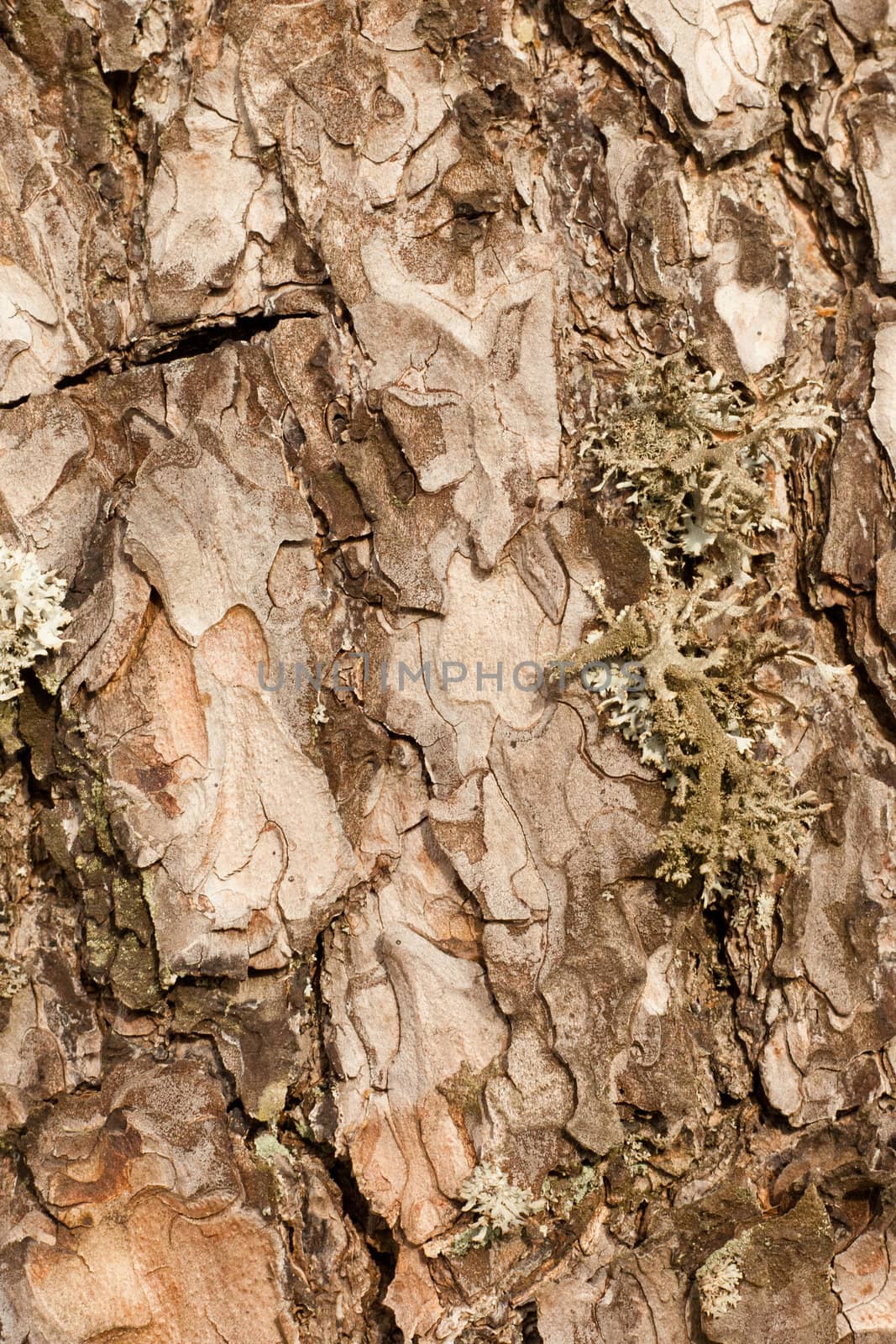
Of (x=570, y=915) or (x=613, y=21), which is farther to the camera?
(x=613, y=21)

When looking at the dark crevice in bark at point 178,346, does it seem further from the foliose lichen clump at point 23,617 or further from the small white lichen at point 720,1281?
the small white lichen at point 720,1281

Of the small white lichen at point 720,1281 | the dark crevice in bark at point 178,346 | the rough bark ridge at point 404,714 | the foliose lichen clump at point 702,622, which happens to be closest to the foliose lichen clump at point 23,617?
the rough bark ridge at point 404,714

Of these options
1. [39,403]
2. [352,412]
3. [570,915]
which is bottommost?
[570,915]

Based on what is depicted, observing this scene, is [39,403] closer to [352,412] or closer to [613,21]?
[352,412]

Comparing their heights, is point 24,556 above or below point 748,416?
above

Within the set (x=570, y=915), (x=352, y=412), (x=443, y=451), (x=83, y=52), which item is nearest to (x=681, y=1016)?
(x=570, y=915)

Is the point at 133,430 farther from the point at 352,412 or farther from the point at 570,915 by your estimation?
the point at 570,915

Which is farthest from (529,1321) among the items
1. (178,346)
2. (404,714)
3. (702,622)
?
(178,346)

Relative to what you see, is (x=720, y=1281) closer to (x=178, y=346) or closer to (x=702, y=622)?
(x=702, y=622)
